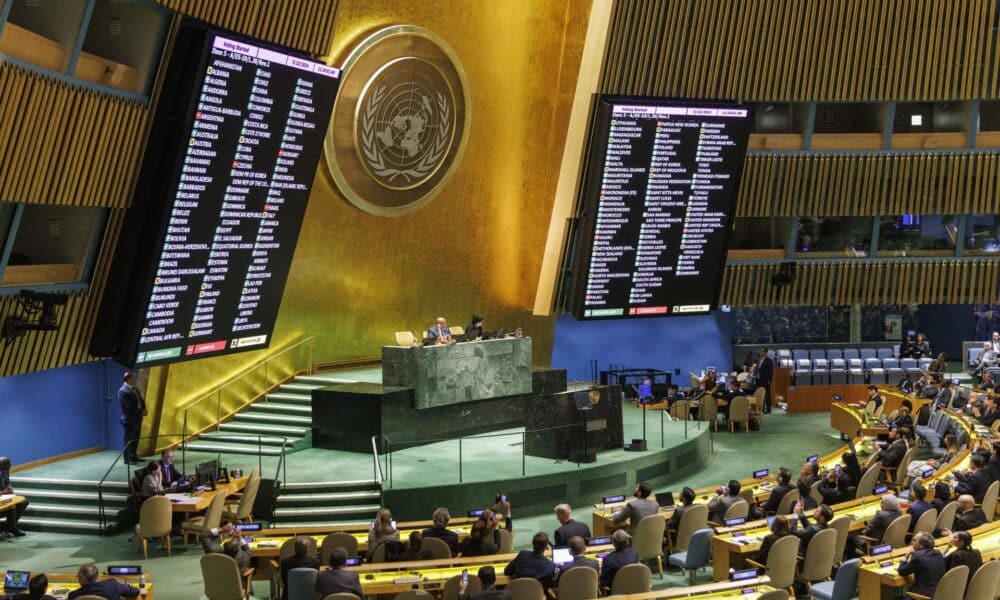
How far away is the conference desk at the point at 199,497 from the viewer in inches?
583

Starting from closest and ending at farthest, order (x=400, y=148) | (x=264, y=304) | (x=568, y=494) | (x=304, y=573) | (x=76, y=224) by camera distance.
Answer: (x=304, y=573), (x=76, y=224), (x=264, y=304), (x=568, y=494), (x=400, y=148)

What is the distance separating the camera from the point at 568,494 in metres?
17.0

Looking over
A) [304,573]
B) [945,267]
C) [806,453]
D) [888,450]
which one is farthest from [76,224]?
[945,267]

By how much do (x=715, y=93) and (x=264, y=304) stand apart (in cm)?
1009

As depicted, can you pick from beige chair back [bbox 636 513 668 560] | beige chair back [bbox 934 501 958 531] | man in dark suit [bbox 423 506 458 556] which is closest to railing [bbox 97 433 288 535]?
man in dark suit [bbox 423 506 458 556]

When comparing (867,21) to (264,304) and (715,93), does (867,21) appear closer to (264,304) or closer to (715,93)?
(715,93)

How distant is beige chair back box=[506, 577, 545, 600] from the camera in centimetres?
998

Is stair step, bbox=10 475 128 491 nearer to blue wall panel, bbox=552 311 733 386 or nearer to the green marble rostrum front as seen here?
the green marble rostrum front

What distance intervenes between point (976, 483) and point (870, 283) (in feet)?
33.7

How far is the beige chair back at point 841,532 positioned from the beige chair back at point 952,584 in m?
2.29

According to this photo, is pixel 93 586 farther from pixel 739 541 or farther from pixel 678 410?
pixel 678 410

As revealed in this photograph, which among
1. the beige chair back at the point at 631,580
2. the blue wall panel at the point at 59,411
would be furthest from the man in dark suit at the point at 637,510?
the blue wall panel at the point at 59,411

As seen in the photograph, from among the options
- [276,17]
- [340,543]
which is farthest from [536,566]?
[276,17]

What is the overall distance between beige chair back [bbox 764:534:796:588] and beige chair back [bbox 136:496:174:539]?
23.6 ft
